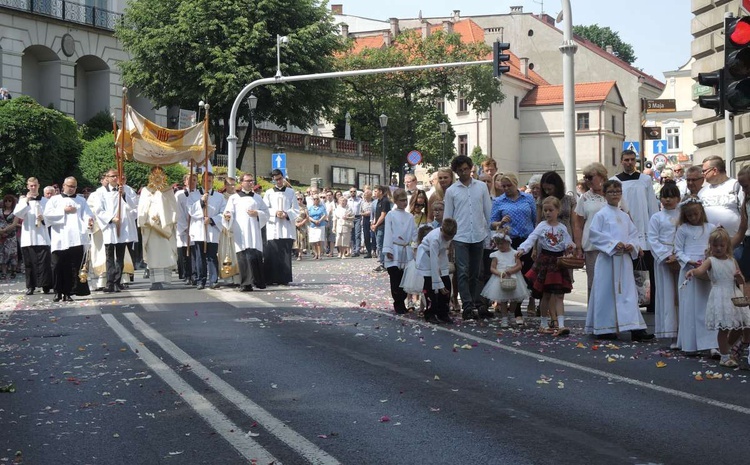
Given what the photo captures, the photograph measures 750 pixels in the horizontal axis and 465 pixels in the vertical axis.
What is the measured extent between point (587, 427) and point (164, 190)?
52.1ft

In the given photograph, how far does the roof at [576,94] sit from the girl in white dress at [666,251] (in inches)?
3644

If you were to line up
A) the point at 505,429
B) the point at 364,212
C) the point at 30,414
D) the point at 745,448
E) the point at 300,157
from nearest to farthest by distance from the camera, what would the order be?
the point at 745,448 < the point at 505,429 < the point at 30,414 < the point at 364,212 < the point at 300,157

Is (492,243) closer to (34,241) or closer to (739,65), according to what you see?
(739,65)

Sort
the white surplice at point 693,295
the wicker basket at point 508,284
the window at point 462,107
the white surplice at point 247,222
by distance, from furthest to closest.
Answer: the window at point 462,107 < the white surplice at point 247,222 < the wicker basket at point 508,284 < the white surplice at point 693,295

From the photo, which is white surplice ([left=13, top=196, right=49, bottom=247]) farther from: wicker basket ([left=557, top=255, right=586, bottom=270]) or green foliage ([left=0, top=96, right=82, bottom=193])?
green foliage ([left=0, top=96, right=82, bottom=193])

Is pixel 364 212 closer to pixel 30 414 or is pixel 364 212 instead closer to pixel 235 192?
pixel 235 192

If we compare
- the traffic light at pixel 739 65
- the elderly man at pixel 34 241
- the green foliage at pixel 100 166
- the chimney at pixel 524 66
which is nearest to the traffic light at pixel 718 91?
the traffic light at pixel 739 65

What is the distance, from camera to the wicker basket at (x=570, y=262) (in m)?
13.1

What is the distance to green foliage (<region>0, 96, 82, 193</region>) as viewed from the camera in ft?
120

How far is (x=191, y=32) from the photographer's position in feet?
184

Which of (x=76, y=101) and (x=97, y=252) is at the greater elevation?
(x=76, y=101)

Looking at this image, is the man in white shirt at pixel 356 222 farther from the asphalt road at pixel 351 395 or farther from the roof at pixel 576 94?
the roof at pixel 576 94

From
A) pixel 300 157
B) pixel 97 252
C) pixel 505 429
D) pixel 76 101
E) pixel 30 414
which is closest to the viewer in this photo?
pixel 505 429

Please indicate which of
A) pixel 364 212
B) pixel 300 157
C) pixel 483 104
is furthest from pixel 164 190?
pixel 483 104
